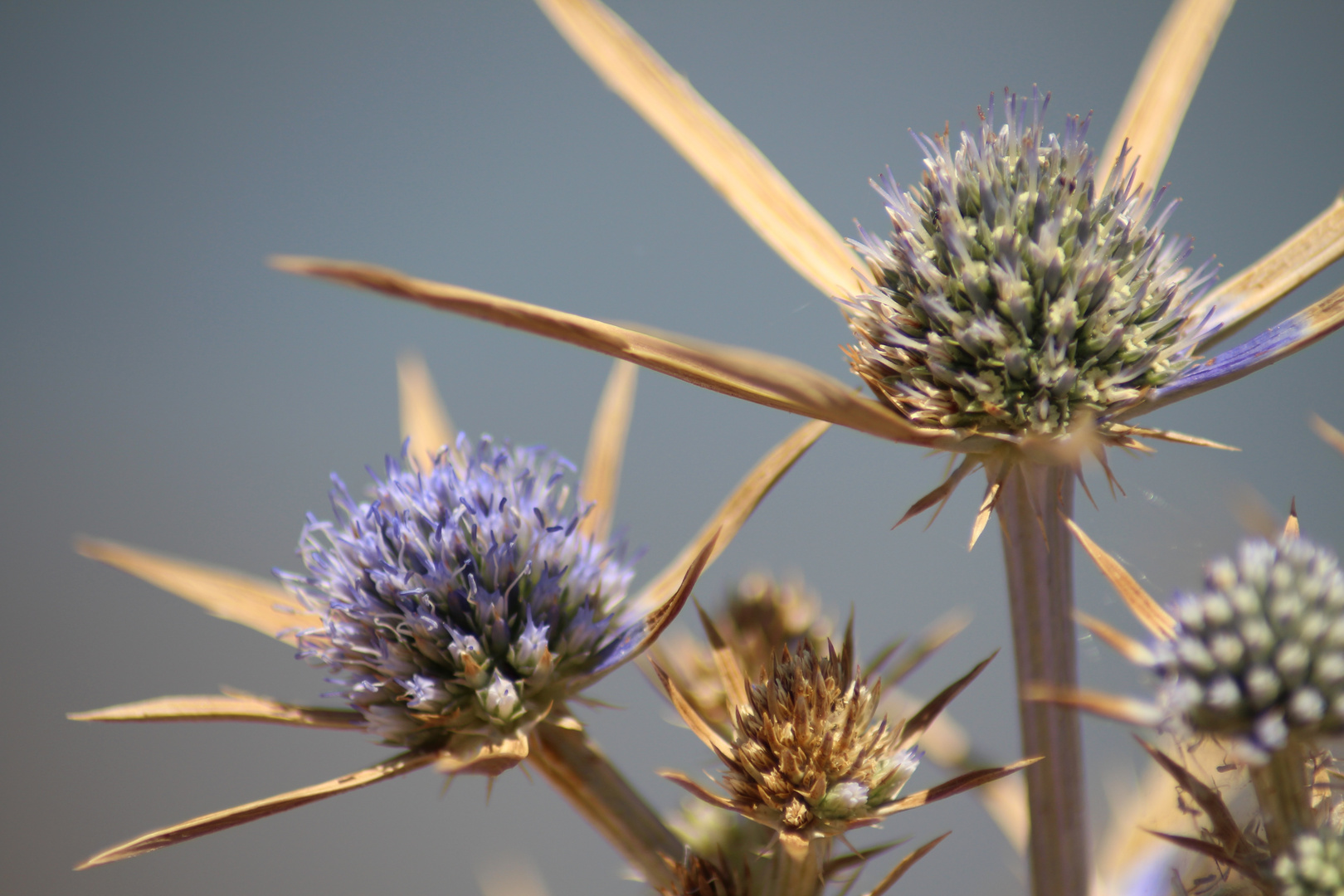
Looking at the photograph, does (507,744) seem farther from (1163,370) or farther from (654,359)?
(1163,370)

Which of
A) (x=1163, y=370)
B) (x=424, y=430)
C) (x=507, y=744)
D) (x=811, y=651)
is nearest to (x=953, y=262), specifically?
(x=1163, y=370)

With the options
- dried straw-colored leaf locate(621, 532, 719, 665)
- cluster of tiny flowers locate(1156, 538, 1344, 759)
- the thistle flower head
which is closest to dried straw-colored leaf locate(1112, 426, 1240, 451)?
cluster of tiny flowers locate(1156, 538, 1344, 759)

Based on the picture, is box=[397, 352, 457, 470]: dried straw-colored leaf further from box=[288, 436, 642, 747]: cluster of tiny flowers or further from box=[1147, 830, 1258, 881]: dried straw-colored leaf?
box=[1147, 830, 1258, 881]: dried straw-colored leaf

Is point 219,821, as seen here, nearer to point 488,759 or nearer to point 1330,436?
point 488,759

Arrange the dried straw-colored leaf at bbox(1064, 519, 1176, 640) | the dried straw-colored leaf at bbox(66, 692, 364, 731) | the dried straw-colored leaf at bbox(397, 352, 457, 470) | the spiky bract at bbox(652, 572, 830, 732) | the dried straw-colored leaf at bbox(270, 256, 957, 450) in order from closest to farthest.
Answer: the dried straw-colored leaf at bbox(270, 256, 957, 450) < the dried straw-colored leaf at bbox(1064, 519, 1176, 640) < the dried straw-colored leaf at bbox(66, 692, 364, 731) < the spiky bract at bbox(652, 572, 830, 732) < the dried straw-colored leaf at bbox(397, 352, 457, 470)

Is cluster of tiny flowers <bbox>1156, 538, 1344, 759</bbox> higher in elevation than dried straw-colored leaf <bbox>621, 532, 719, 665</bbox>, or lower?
lower

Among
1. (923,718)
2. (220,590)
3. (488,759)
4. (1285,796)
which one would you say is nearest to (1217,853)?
(1285,796)
